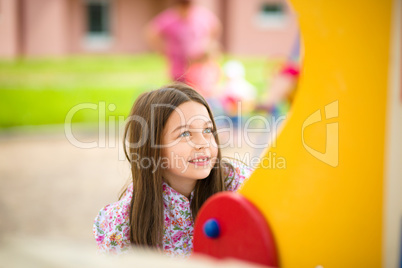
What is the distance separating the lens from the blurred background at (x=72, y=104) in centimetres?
454

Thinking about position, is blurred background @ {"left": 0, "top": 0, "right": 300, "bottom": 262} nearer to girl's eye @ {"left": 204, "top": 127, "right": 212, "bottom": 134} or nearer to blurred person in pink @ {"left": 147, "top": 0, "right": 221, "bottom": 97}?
blurred person in pink @ {"left": 147, "top": 0, "right": 221, "bottom": 97}

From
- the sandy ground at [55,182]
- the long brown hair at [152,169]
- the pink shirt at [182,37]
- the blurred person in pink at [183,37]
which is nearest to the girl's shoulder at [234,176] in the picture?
the long brown hair at [152,169]

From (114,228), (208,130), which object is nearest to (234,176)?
(208,130)

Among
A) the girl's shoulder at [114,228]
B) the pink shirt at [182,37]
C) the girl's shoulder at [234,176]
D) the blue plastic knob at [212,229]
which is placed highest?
the pink shirt at [182,37]

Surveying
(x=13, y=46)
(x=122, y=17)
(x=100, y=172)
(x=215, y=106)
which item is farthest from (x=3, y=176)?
(x=122, y=17)

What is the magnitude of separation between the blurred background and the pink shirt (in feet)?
0.68

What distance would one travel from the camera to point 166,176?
2.19 metres

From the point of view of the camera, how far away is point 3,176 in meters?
5.31

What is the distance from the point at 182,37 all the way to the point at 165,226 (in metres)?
6.19

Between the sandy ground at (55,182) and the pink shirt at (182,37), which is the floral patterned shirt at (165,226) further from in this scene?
the pink shirt at (182,37)

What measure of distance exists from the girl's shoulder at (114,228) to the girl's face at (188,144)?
0.69 feet

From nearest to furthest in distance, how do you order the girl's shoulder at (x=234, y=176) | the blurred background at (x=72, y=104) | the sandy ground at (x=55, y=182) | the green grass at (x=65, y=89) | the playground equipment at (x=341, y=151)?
1. the playground equipment at (x=341, y=151)
2. the girl's shoulder at (x=234, y=176)
3. the sandy ground at (x=55, y=182)
4. the blurred background at (x=72, y=104)
5. the green grass at (x=65, y=89)

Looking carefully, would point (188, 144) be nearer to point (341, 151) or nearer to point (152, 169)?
point (152, 169)

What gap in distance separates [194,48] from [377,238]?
6761 millimetres
